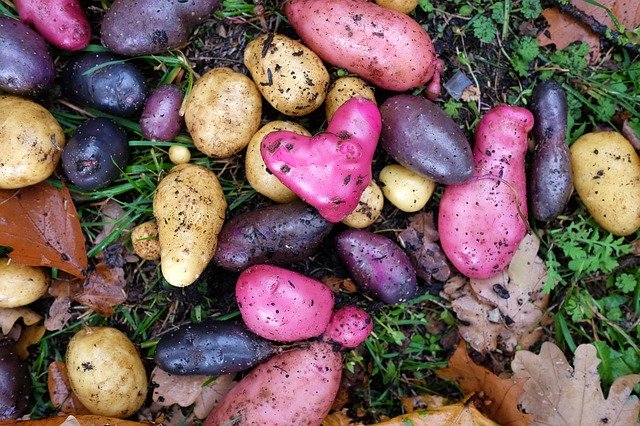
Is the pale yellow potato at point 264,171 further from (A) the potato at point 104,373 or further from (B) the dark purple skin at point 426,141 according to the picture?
(A) the potato at point 104,373

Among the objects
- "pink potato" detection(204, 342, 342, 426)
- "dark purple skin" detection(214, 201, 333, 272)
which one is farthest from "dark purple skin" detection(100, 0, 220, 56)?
"pink potato" detection(204, 342, 342, 426)

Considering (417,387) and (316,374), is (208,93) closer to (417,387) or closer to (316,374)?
(316,374)

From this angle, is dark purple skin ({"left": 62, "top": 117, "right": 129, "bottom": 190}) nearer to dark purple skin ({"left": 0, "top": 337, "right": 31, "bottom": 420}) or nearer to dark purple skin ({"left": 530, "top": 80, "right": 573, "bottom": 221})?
dark purple skin ({"left": 0, "top": 337, "right": 31, "bottom": 420})

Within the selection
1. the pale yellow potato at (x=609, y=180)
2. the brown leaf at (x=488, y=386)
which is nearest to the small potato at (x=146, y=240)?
the brown leaf at (x=488, y=386)

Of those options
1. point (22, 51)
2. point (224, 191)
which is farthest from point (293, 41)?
point (22, 51)

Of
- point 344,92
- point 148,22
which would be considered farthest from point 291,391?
point 148,22
